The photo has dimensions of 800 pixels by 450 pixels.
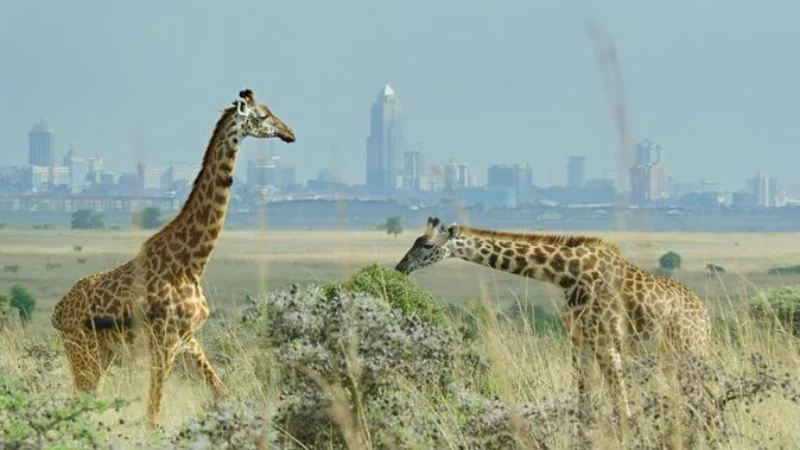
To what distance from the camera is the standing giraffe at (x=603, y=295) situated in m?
10.5

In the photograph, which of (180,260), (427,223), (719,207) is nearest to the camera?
(180,260)

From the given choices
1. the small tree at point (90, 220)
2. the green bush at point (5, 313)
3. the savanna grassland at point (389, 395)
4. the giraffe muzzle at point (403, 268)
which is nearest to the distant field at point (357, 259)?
the savanna grassland at point (389, 395)

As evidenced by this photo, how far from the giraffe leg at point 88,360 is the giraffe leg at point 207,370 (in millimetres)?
471

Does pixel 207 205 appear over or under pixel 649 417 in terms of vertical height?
over

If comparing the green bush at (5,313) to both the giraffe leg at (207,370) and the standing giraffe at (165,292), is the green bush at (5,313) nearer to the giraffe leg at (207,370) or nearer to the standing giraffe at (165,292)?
the standing giraffe at (165,292)

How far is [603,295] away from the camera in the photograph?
10.7m

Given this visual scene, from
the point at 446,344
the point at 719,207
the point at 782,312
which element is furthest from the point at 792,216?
the point at 446,344

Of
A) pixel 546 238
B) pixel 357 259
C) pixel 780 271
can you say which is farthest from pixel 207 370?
pixel 780 271

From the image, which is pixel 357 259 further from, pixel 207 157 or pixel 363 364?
pixel 207 157

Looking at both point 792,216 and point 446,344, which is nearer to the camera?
point 446,344

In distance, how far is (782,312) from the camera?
50.1 ft

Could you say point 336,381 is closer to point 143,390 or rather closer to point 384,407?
point 384,407

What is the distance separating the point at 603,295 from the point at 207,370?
92.8 inches

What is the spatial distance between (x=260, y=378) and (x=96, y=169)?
2222 mm
